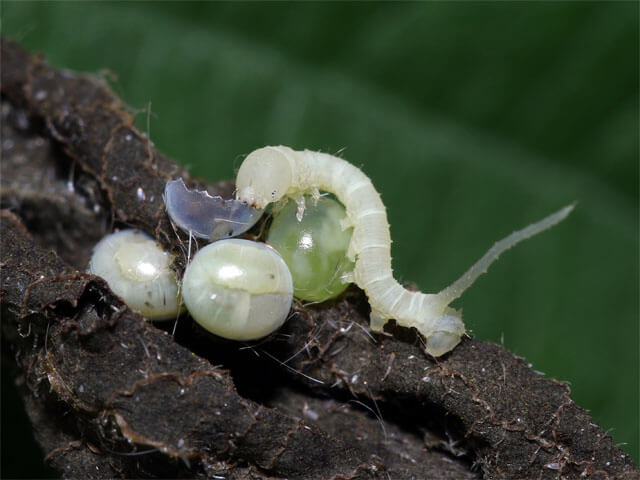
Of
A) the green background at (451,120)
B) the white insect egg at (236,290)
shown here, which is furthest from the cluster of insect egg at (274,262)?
the green background at (451,120)

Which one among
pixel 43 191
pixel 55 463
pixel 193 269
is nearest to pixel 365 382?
pixel 193 269

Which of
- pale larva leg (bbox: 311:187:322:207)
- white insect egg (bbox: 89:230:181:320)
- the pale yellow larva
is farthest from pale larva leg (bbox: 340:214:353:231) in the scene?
white insect egg (bbox: 89:230:181:320)

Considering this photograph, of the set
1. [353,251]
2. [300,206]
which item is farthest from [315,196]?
[353,251]

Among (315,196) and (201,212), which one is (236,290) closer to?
(201,212)

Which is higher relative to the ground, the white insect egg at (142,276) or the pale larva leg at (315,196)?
the pale larva leg at (315,196)

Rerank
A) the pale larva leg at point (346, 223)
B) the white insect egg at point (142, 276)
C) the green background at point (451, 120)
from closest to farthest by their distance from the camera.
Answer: the white insect egg at point (142, 276) < the pale larva leg at point (346, 223) < the green background at point (451, 120)

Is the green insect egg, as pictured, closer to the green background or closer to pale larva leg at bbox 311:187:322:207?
pale larva leg at bbox 311:187:322:207

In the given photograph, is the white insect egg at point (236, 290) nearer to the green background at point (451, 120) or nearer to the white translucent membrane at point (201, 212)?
the white translucent membrane at point (201, 212)
